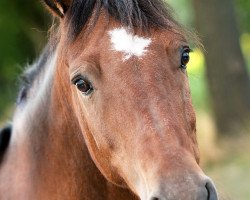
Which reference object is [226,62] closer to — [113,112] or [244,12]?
[113,112]

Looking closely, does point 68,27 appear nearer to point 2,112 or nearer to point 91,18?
point 91,18

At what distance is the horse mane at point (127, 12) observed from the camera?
3.81 m

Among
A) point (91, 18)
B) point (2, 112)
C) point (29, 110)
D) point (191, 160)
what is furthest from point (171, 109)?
point (2, 112)

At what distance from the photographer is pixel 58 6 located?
4145mm

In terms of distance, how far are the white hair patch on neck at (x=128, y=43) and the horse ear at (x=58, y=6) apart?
1.67ft

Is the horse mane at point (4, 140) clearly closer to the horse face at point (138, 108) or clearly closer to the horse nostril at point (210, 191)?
the horse face at point (138, 108)

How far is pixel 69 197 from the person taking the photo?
171 inches

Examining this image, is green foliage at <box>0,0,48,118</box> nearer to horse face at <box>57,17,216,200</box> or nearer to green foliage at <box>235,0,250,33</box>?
green foliage at <box>235,0,250,33</box>

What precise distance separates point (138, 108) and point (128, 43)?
40cm

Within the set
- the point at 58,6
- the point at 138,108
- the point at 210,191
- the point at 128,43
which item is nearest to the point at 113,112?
the point at 138,108

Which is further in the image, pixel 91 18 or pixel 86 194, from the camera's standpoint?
pixel 86 194

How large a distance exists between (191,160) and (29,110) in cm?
173

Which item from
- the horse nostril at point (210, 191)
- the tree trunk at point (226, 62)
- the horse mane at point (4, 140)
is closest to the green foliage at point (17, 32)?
the tree trunk at point (226, 62)

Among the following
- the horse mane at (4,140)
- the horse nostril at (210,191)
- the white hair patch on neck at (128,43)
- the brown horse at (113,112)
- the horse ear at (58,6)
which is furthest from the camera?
the horse mane at (4,140)
